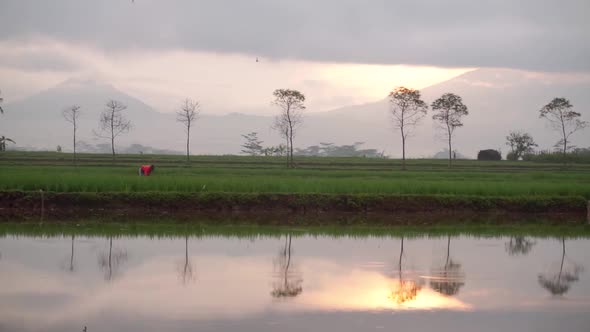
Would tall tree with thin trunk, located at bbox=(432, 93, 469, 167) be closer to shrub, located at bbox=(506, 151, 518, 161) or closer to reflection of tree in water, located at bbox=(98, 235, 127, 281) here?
shrub, located at bbox=(506, 151, 518, 161)

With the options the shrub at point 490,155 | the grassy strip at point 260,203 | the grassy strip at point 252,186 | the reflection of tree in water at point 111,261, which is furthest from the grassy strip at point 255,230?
the shrub at point 490,155

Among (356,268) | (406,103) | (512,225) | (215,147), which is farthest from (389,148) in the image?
(356,268)

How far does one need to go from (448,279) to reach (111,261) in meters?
5.65

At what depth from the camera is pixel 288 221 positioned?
1852 cm

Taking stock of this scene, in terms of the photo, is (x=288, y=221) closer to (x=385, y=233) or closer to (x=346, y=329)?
(x=385, y=233)

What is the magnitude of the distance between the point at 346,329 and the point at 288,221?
11143 millimetres

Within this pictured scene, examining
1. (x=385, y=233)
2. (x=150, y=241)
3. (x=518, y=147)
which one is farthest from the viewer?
(x=518, y=147)

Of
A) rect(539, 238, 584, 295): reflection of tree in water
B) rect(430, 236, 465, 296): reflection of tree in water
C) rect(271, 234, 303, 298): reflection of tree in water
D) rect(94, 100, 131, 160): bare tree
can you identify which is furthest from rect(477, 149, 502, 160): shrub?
rect(271, 234, 303, 298): reflection of tree in water

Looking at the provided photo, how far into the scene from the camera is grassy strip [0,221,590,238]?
14.7 meters

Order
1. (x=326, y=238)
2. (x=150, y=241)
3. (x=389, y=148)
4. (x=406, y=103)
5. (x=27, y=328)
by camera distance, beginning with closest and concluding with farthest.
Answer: (x=27, y=328) < (x=150, y=241) < (x=326, y=238) < (x=406, y=103) < (x=389, y=148)

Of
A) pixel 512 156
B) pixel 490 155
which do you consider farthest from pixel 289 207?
pixel 512 156

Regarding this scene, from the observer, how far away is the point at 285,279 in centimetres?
1009

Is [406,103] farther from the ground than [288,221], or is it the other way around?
[406,103]

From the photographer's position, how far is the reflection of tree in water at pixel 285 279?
9.16 meters
